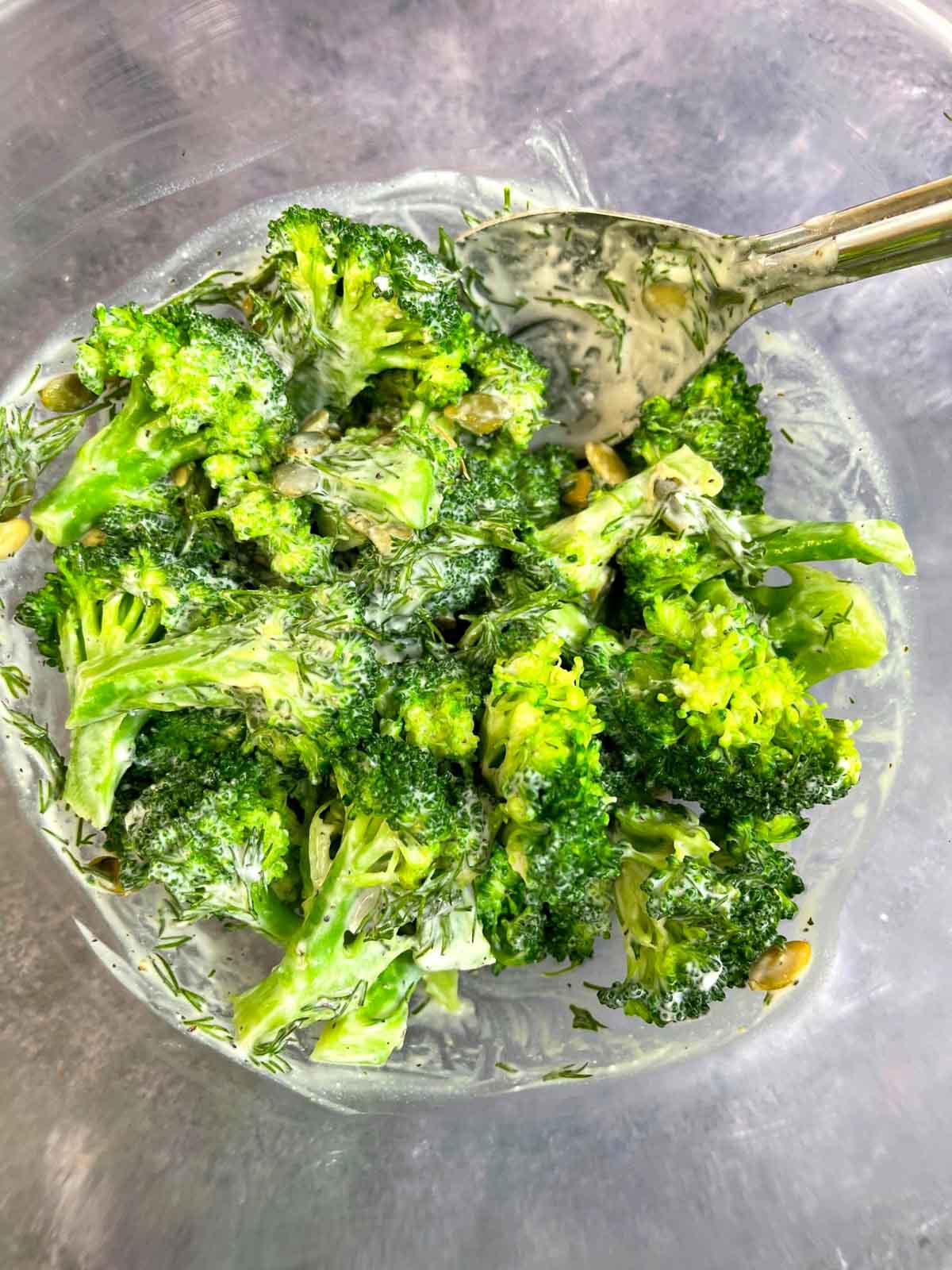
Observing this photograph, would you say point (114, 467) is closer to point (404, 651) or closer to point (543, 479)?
point (404, 651)

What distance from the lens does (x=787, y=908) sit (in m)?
1.26

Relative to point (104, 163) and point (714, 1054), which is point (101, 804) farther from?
point (714, 1054)

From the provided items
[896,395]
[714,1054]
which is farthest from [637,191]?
[714,1054]

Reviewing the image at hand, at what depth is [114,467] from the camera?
1160 millimetres

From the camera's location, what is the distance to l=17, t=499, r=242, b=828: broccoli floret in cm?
116

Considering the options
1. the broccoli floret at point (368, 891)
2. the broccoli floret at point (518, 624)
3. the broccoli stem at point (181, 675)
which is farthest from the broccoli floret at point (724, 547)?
the broccoli stem at point (181, 675)

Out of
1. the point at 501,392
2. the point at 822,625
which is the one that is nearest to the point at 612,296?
the point at 501,392

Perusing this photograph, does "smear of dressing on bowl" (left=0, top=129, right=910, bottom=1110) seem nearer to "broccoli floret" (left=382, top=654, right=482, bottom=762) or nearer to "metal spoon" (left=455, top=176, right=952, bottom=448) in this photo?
"metal spoon" (left=455, top=176, right=952, bottom=448)

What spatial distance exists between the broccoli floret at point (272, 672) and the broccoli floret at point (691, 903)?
45 cm

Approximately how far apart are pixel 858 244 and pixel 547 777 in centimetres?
75

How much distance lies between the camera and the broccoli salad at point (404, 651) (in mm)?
1117

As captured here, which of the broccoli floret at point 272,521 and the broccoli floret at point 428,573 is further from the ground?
the broccoli floret at point 272,521

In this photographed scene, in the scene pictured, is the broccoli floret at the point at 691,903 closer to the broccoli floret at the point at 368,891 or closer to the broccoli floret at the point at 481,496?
Result: the broccoli floret at the point at 368,891

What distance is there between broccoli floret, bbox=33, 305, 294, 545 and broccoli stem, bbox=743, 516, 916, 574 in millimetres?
743
